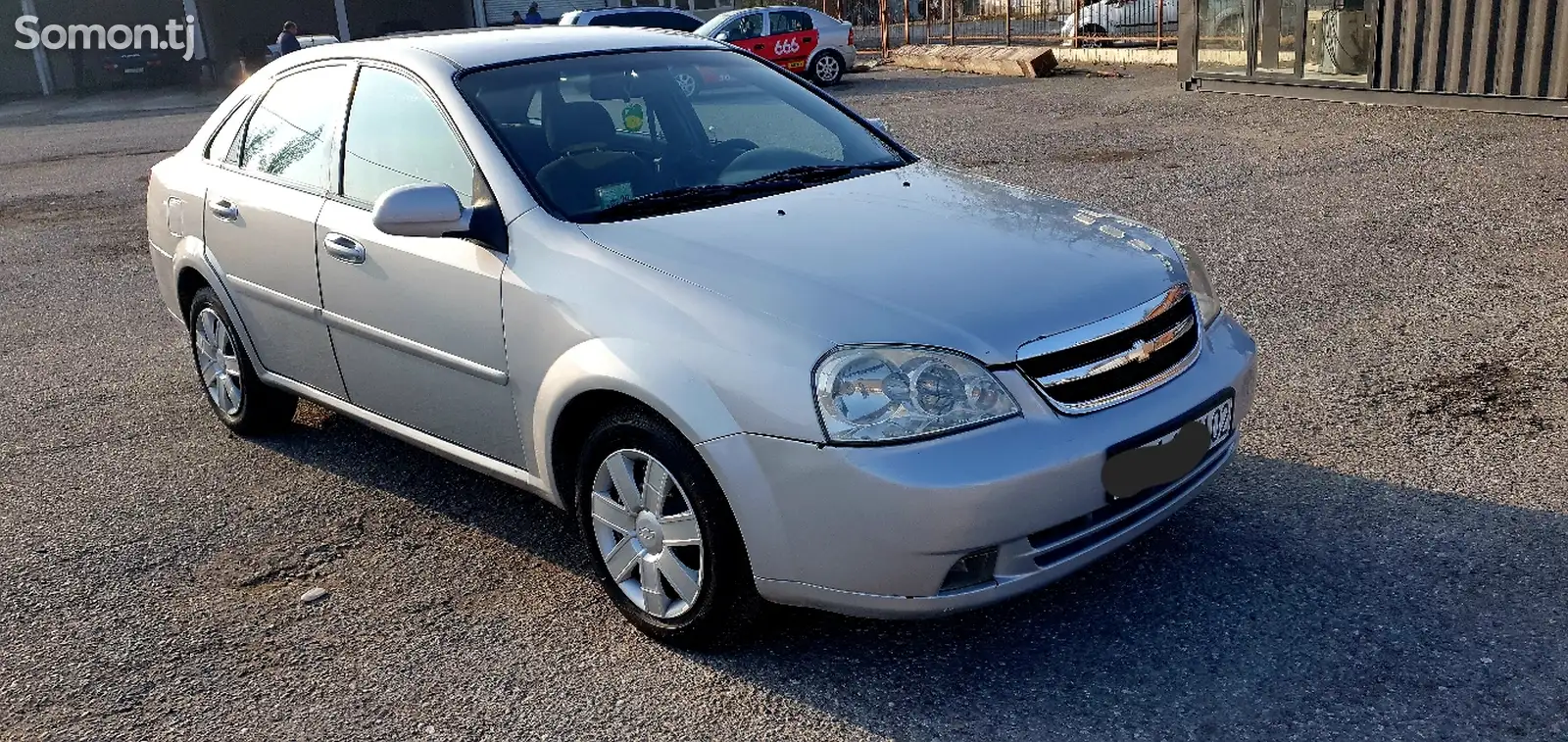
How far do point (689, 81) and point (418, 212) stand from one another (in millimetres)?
1286

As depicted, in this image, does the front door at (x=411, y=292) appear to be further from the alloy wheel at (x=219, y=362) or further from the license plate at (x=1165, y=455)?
the license plate at (x=1165, y=455)

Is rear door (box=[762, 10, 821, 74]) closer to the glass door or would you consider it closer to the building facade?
A: the building facade

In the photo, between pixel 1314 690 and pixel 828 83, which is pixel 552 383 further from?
pixel 828 83

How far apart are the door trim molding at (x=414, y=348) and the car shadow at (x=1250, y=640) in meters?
0.68

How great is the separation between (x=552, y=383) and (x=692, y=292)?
52 centimetres

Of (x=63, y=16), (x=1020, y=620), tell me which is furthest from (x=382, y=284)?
(x=63, y=16)

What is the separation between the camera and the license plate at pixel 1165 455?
315 centimetres

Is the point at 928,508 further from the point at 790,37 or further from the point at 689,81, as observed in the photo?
the point at 790,37

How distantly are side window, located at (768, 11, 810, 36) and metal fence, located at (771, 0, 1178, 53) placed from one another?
461 centimetres

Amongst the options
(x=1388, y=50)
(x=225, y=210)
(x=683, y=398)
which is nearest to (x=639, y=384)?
(x=683, y=398)

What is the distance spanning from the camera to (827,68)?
77.8 ft

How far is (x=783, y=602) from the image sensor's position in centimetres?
322

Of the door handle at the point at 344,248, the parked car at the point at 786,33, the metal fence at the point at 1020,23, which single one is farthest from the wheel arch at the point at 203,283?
the metal fence at the point at 1020,23

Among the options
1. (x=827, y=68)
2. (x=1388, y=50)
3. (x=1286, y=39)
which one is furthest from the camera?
(x=827, y=68)
